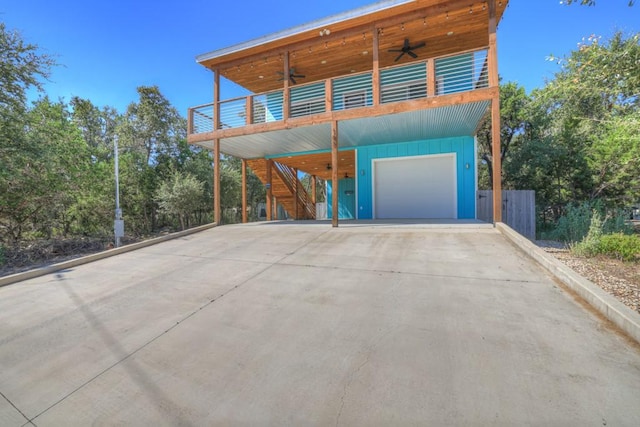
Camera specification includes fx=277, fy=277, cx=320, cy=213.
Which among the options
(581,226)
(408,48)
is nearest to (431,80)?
(408,48)

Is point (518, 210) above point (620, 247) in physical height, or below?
above

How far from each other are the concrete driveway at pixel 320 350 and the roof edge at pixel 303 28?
656 cm

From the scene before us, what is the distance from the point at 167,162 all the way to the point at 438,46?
1428 centimetres

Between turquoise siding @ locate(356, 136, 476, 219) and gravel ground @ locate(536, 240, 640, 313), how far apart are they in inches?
134

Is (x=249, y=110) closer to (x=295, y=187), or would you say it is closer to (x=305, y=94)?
(x=305, y=94)

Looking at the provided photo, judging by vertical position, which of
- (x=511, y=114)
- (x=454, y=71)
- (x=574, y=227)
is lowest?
(x=574, y=227)

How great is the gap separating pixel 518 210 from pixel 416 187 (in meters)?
3.25

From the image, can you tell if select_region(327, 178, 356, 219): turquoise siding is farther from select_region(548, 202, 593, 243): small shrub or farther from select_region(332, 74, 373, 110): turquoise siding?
select_region(548, 202, 593, 243): small shrub

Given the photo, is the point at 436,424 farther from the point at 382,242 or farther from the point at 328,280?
the point at 382,242

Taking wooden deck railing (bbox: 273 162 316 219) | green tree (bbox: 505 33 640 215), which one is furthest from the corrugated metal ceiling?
green tree (bbox: 505 33 640 215)

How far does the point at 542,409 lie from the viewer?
163cm

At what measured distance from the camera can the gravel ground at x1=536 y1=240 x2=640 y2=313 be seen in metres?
3.41

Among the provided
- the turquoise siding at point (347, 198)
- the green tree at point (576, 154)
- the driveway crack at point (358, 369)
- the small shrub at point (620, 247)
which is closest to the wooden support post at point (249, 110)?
the turquoise siding at point (347, 198)

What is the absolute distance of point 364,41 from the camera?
8.34 meters
